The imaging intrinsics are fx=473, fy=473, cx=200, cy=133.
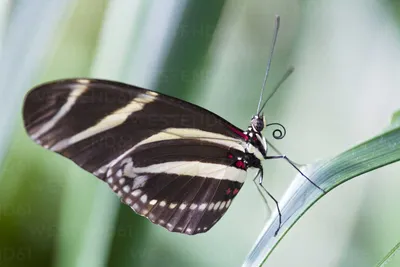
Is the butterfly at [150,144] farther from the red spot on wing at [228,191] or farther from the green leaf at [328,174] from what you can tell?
the green leaf at [328,174]

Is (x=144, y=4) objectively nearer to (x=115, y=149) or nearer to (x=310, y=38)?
(x=115, y=149)

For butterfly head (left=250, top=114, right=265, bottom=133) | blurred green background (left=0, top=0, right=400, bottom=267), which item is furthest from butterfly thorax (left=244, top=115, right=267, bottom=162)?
blurred green background (left=0, top=0, right=400, bottom=267)

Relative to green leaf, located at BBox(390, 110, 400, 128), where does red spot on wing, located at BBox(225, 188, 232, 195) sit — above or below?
below

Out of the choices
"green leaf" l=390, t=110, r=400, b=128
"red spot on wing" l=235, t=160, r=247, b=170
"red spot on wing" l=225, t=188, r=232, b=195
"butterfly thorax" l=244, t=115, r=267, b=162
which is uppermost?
"green leaf" l=390, t=110, r=400, b=128

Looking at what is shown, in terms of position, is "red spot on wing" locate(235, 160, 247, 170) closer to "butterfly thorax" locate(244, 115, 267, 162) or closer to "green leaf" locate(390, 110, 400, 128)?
"butterfly thorax" locate(244, 115, 267, 162)

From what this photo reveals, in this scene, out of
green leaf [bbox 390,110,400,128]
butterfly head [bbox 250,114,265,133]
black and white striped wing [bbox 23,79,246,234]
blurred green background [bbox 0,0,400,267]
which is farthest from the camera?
blurred green background [bbox 0,0,400,267]

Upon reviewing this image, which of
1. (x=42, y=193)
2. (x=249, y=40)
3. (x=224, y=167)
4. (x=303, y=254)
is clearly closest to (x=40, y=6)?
(x=224, y=167)

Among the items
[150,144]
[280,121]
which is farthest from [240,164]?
[280,121]

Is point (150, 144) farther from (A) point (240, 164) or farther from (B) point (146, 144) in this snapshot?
(A) point (240, 164)

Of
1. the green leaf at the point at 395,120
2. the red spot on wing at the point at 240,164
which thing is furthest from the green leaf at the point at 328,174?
the red spot on wing at the point at 240,164
